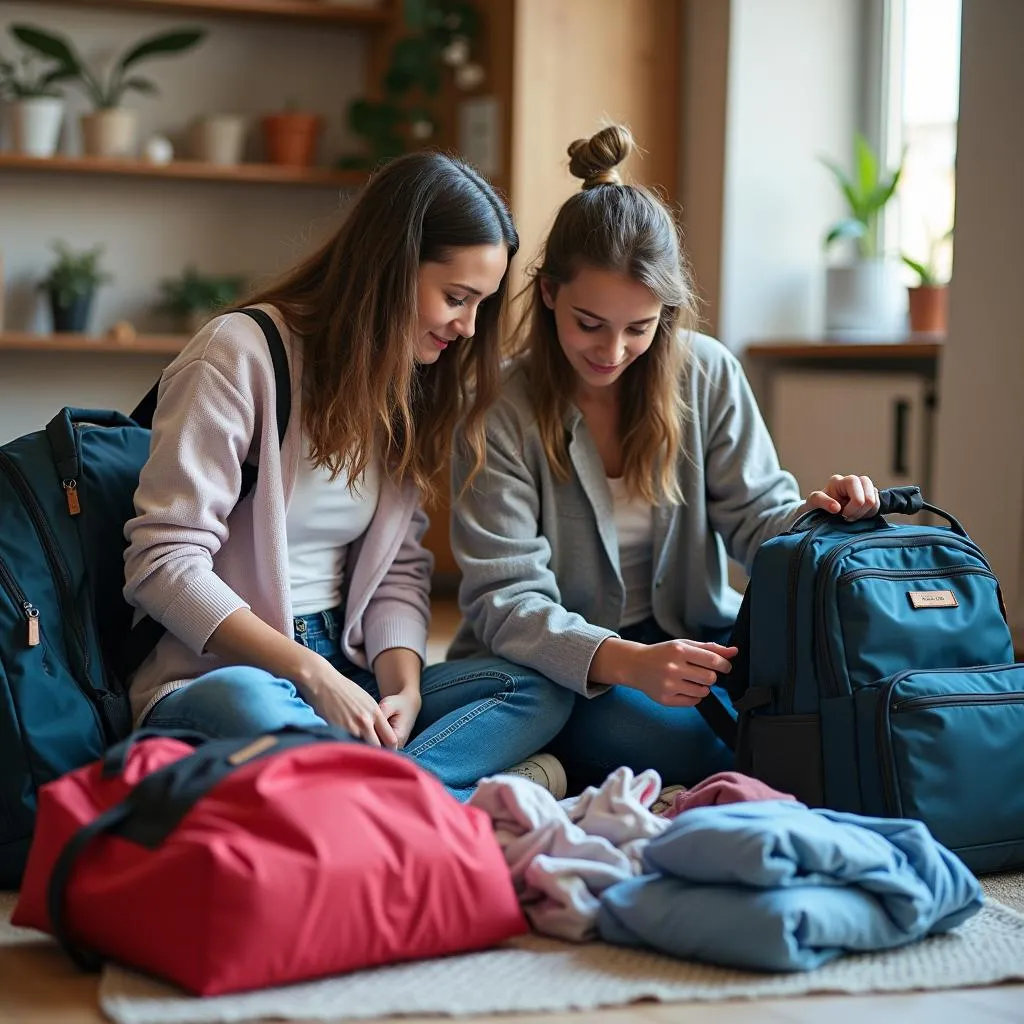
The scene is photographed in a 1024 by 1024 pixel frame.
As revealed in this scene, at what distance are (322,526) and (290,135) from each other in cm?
242

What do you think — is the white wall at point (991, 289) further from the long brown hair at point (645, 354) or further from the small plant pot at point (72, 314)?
the small plant pot at point (72, 314)

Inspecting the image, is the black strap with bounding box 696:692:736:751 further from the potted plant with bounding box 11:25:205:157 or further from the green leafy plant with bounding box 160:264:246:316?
the potted plant with bounding box 11:25:205:157

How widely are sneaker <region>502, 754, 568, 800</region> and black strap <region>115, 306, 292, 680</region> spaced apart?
17.0 inches

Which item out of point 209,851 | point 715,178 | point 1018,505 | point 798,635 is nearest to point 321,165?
point 715,178

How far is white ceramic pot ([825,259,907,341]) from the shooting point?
336 cm

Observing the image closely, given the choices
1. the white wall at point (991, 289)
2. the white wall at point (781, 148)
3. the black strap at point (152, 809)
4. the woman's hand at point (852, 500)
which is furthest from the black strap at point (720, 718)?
the white wall at point (781, 148)

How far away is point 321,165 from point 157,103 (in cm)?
46

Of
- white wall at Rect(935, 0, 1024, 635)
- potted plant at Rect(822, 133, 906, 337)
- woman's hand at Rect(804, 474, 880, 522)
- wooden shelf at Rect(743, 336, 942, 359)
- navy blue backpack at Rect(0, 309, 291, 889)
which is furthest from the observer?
potted plant at Rect(822, 133, 906, 337)

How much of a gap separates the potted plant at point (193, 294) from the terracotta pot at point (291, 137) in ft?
1.15

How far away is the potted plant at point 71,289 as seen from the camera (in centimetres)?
372

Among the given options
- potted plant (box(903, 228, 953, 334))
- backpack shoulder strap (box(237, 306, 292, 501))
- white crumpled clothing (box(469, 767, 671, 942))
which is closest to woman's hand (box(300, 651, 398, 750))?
white crumpled clothing (box(469, 767, 671, 942))

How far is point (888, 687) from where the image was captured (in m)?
1.48

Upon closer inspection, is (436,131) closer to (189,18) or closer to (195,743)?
(189,18)

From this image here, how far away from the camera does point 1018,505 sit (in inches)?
108
